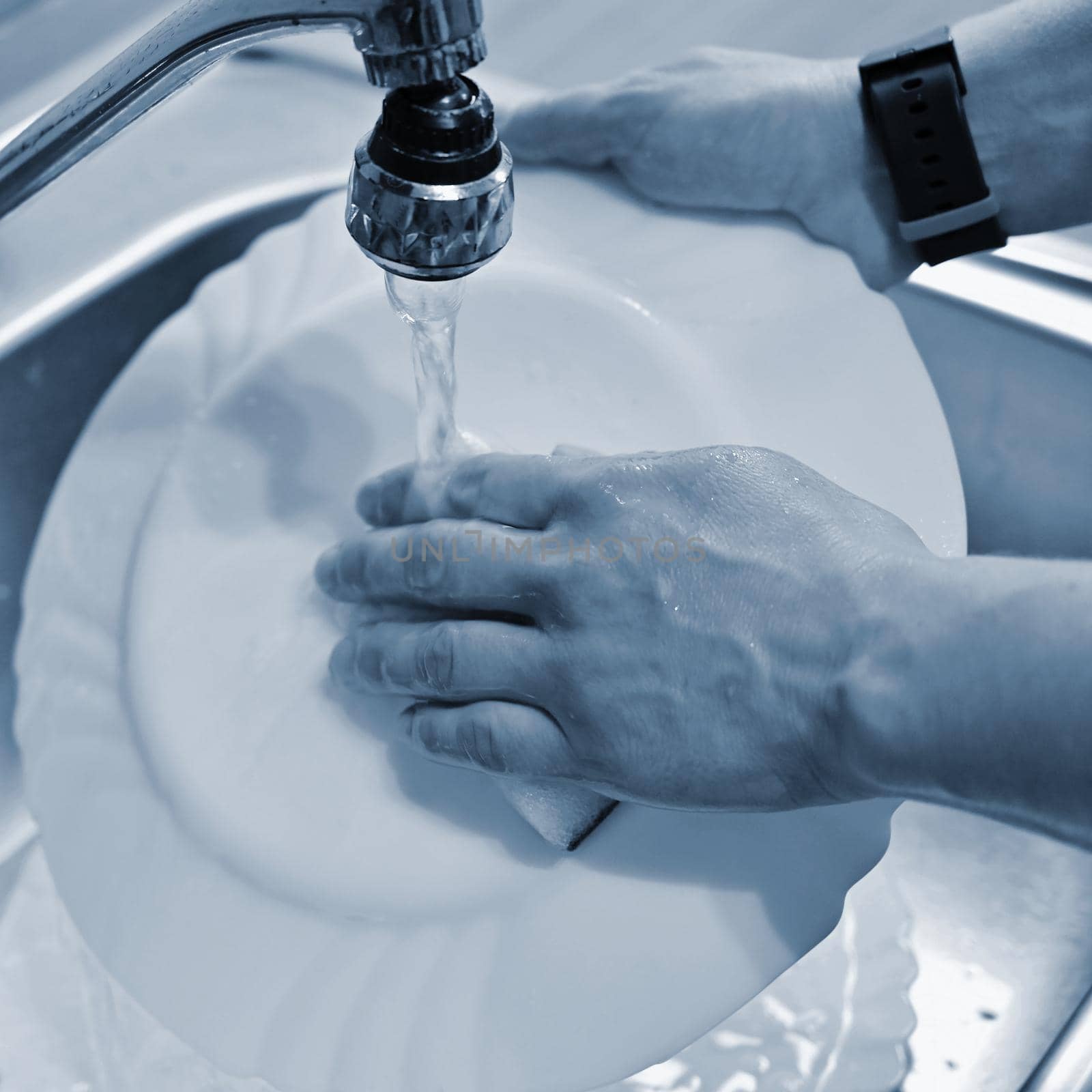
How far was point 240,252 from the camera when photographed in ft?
2.39

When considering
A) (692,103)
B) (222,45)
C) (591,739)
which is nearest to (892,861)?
(591,739)

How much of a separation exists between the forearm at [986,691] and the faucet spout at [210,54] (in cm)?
25

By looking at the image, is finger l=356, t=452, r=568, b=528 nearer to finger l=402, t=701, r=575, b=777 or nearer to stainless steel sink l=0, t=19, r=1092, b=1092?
finger l=402, t=701, r=575, b=777

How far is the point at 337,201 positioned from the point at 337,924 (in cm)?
39

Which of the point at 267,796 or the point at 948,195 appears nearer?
the point at 267,796

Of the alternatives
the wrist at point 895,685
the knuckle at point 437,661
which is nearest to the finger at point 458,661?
the knuckle at point 437,661

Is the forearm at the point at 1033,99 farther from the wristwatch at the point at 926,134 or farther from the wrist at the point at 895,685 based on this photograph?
the wrist at the point at 895,685

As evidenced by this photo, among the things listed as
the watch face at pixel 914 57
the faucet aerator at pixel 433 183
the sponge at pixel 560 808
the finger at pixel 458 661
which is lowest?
the sponge at pixel 560 808

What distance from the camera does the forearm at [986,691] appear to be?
366mm

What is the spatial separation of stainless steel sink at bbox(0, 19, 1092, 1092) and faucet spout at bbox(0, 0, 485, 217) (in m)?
0.32

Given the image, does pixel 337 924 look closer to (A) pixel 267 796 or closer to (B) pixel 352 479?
(A) pixel 267 796

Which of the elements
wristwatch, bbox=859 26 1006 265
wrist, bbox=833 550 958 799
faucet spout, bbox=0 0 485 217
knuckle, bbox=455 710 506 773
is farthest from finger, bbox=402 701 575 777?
wristwatch, bbox=859 26 1006 265

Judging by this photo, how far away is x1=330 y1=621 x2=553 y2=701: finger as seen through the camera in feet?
1.55

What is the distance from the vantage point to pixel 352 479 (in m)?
0.57
